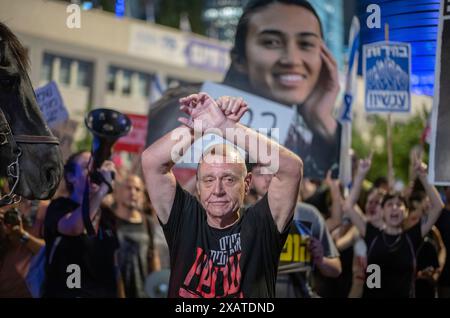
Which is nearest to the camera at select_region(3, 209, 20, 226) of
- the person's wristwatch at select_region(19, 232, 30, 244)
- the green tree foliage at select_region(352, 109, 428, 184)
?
the person's wristwatch at select_region(19, 232, 30, 244)

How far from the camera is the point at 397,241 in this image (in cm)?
549

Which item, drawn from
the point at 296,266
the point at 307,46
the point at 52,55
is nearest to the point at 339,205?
the point at 296,266

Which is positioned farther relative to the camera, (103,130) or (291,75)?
(291,75)

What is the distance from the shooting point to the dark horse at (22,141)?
378 cm

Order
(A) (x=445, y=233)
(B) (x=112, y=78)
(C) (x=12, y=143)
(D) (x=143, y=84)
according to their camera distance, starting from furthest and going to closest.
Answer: (D) (x=143, y=84)
(B) (x=112, y=78)
(A) (x=445, y=233)
(C) (x=12, y=143)

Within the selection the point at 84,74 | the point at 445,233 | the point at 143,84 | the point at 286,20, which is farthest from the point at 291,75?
the point at 143,84

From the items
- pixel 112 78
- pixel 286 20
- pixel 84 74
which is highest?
pixel 112 78

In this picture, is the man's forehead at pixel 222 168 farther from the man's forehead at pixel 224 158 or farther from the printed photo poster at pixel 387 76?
the printed photo poster at pixel 387 76

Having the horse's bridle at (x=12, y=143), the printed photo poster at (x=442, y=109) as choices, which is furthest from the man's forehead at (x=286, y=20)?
the horse's bridle at (x=12, y=143)

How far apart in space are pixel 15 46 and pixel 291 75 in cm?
211

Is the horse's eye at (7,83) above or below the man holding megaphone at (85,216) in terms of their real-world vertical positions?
above

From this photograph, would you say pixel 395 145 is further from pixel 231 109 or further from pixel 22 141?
pixel 22 141

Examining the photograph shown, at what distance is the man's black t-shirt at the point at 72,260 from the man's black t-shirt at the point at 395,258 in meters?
1.97

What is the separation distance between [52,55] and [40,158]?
58.5ft
